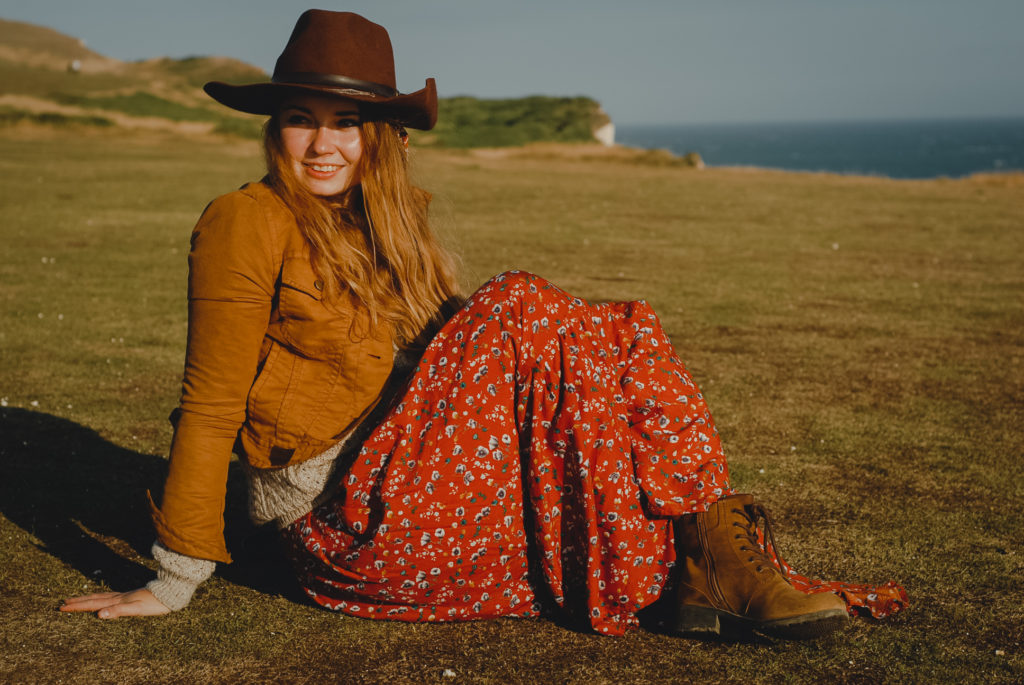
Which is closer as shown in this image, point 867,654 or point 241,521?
point 867,654

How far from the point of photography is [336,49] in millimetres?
2867

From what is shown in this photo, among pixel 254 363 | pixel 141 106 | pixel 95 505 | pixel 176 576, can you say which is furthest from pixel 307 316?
A: pixel 141 106

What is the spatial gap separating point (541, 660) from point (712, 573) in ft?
1.90

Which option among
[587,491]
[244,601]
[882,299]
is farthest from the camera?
[882,299]

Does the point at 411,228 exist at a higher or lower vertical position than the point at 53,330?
higher

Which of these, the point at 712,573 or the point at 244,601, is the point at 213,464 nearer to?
the point at 244,601

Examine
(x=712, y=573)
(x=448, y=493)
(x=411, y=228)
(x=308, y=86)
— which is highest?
(x=308, y=86)

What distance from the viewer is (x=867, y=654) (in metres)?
2.84

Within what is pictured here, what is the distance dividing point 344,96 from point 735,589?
1.90 m

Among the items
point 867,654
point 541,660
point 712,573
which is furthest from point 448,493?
point 867,654

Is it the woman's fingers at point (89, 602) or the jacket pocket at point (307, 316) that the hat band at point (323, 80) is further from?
the woman's fingers at point (89, 602)

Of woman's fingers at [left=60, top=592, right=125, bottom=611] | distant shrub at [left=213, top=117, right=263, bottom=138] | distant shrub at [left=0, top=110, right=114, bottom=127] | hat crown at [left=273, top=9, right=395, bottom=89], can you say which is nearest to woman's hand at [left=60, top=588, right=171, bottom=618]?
woman's fingers at [left=60, top=592, right=125, bottom=611]

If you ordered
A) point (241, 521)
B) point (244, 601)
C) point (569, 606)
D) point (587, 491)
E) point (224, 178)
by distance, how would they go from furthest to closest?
point (224, 178), point (241, 521), point (244, 601), point (569, 606), point (587, 491)

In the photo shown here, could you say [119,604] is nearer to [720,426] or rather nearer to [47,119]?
[720,426]
